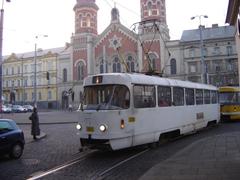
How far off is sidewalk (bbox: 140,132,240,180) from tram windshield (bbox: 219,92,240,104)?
1468cm

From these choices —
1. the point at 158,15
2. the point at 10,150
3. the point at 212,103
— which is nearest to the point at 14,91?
the point at 158,15

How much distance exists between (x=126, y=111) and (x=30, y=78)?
2998 inches

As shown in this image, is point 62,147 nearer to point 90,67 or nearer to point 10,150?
point 10,150

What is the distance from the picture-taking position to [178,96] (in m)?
15.8

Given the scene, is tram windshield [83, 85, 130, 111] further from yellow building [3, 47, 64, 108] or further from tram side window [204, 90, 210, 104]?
yellow building [3, 47, 64, 108]

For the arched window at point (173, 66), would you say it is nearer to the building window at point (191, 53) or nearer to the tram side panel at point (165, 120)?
the building window at point (191, 53)

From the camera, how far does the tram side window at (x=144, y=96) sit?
12258 millimetres

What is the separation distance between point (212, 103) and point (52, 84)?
61.4m

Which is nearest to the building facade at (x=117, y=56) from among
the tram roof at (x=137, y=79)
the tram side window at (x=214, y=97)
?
the tram side window at (x=214, y=97)

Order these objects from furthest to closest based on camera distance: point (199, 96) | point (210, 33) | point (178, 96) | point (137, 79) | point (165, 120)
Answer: point (210, 33) → point (199, 96) → point (178, 96) → point (165, 120) → point (137, 79)

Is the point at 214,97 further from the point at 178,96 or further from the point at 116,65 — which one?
the point at 116,65

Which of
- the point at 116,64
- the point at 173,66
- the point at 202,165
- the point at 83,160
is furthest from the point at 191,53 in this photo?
the point at 202,165

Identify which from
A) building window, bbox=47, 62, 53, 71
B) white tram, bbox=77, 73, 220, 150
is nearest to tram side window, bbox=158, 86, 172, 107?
white tram, bbox=77, 73, 220, 150

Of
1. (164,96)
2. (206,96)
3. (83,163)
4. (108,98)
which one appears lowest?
(83,163)
